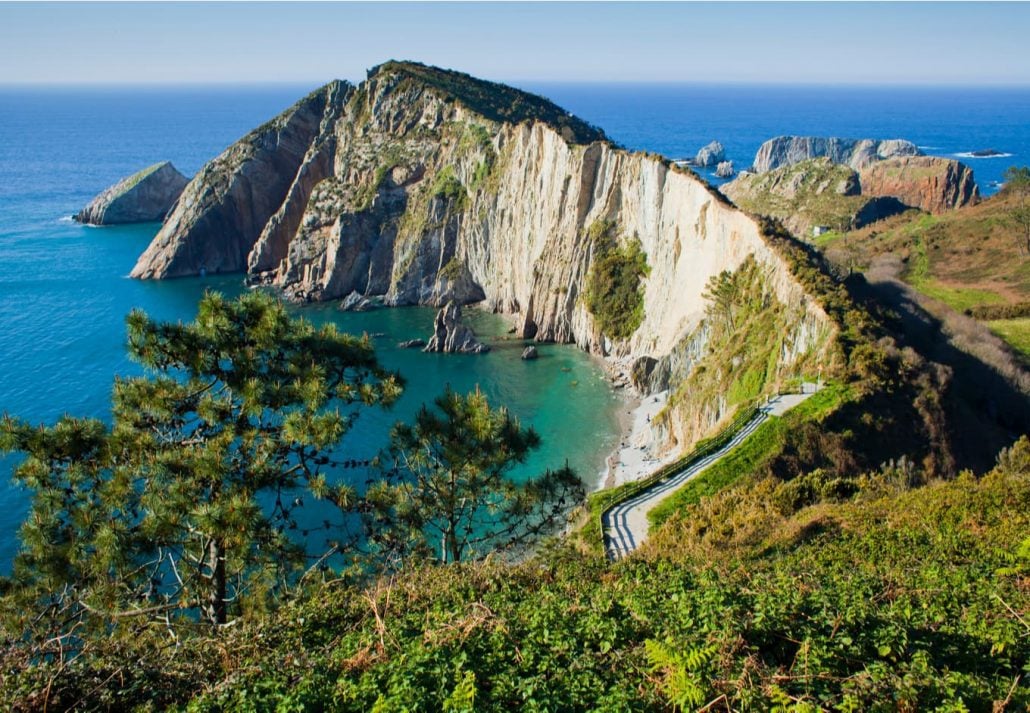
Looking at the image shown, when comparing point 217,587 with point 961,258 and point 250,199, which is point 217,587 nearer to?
point 961,258

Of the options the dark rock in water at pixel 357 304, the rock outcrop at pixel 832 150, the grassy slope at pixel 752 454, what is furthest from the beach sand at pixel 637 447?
the rock outcrop at pixel 832 150

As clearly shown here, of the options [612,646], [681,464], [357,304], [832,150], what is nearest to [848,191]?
[357,304]

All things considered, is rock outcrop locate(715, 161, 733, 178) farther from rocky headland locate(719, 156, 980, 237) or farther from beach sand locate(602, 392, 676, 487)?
beach sand locate(602, 392, 676, 487)

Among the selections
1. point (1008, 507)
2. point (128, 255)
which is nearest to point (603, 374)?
point (1008, 507)

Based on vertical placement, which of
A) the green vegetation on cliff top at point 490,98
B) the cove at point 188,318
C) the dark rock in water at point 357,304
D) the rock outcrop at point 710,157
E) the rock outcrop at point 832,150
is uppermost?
the green vegetation on cliff top at point 490,98

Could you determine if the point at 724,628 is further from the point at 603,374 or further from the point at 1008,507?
the point at 603,374

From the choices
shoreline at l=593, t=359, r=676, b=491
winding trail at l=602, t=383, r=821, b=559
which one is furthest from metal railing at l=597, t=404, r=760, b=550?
shoreline at l=593, t=359, r=676, b=491

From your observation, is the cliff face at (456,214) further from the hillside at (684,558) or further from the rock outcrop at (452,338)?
the rock outcrop at (452,338)
